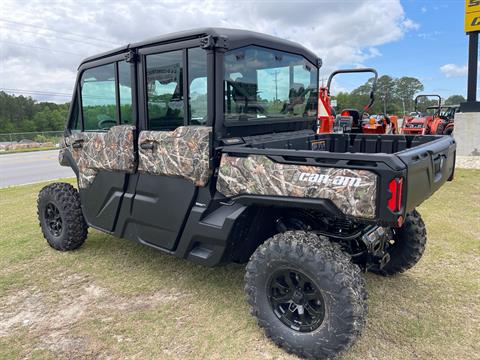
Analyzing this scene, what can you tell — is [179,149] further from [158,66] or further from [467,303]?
[467,303]

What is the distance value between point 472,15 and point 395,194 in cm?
993

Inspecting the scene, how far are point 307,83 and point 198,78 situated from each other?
132 cm

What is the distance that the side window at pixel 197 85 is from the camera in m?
2.95

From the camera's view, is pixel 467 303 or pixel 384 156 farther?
pixel 467 303

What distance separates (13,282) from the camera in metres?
3.81

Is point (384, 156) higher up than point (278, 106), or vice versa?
point (278, 106)

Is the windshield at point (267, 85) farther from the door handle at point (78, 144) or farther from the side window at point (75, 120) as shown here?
the side window at point (75, 120)

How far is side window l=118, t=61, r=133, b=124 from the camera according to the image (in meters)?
3.50

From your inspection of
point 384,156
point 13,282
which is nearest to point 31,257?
point 13,282

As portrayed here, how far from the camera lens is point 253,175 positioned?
2.69 m

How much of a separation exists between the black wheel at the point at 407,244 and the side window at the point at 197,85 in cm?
201

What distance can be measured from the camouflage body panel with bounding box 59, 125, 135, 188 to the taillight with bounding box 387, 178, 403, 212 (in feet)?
7.40

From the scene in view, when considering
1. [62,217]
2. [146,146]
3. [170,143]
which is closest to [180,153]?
[170,143]

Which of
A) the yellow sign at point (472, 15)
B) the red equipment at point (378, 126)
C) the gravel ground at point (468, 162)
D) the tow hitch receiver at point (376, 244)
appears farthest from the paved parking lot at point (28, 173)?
the yellow sign at point (472, 15)
